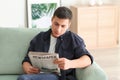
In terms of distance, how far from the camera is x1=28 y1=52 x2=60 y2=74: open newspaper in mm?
1886

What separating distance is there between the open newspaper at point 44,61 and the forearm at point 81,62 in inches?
5.3

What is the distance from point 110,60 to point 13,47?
2135 mm

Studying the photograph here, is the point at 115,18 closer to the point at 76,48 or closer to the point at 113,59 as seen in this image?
the point at 113,59

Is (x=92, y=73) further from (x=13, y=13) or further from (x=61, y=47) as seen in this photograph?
(x=13, y=13)

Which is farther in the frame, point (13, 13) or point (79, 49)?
point (13, 13)

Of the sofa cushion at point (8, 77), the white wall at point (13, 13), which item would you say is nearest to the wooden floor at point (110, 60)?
the white wall at point (13, 13)

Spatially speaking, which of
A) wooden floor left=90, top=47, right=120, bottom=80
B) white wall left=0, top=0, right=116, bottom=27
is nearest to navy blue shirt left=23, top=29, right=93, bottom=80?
wooden floor left=90, top=47, right=120, bottom=80

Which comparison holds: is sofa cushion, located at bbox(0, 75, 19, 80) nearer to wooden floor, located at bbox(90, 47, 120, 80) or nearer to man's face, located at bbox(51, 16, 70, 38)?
man's face, located at bbox(51, 16, 70, 38)

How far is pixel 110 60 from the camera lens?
404 cm

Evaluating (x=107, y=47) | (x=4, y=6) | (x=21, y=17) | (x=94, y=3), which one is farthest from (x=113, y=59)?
(x=4, y=6)

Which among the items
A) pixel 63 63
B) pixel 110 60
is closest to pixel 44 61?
pixel 63 63

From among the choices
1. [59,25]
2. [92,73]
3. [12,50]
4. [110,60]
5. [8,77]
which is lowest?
[110,60]

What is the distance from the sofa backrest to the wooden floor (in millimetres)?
1516

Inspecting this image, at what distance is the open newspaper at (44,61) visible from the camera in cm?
189
